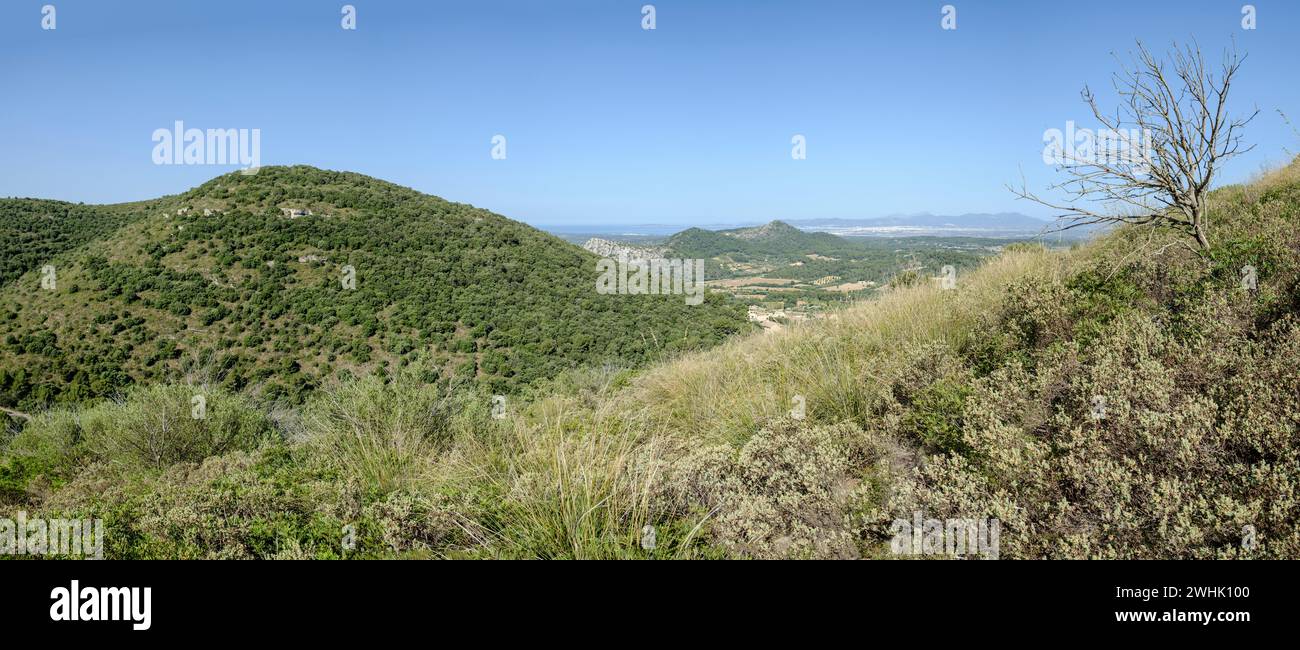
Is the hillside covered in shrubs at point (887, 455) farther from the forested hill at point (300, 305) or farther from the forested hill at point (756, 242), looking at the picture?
the forested hill at point (756, 242)

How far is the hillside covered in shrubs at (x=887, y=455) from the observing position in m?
2.14

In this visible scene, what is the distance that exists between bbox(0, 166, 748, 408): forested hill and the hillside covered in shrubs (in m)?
13.6

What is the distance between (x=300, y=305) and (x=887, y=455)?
3194cm

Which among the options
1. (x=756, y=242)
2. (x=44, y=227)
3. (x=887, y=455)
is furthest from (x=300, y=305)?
(x=756, y=242)

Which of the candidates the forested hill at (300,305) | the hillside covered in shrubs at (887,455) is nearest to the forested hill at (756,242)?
the forested hill at (300,305)

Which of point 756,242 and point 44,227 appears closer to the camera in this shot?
point 44,227

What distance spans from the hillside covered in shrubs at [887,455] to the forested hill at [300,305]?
1356 cm

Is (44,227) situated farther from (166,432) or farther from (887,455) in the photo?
(887,455)

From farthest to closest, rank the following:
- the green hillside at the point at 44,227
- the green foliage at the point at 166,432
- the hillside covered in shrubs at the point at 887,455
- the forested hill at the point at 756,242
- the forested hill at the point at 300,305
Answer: the forested hill at the point at 756,242 < the green hillside at the point at 44,227 < the forested hill at the point at 300,305 < the green foliage at the point at 166,432 < the hillside covered in shrubs at the point at 887,455

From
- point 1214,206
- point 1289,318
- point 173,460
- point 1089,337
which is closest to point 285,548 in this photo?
point 1089,337

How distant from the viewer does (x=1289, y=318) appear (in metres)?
2.87

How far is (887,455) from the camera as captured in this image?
3277 mm

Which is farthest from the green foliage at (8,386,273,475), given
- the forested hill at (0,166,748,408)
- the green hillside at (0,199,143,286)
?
the green hillside at (0,199,143,286)
